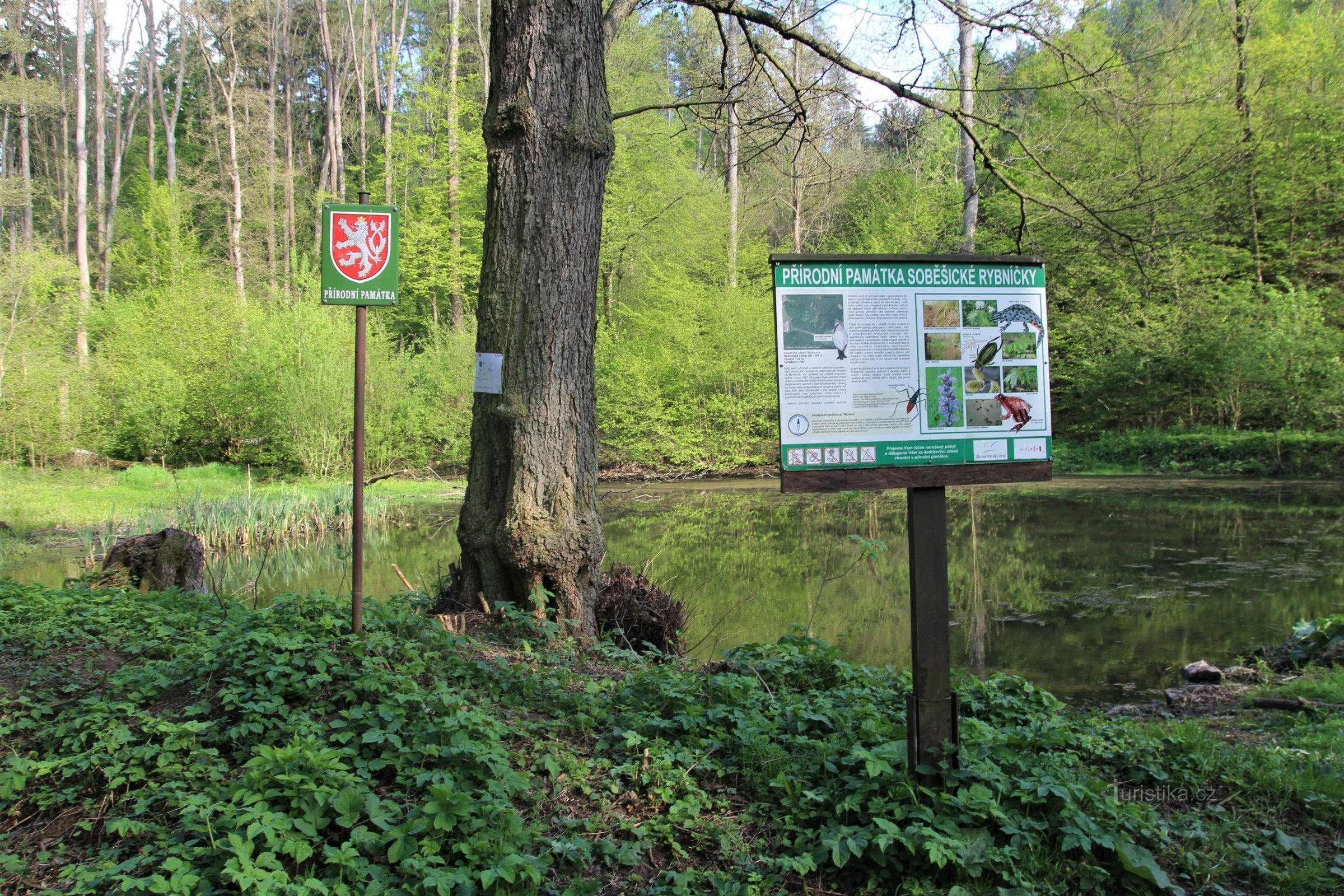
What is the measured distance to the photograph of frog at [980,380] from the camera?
3.07 m

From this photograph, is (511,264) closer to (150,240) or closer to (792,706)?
(792,706)

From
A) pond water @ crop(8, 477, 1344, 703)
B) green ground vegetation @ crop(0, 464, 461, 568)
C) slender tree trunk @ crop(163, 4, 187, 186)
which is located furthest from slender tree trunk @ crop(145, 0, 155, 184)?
pond water @ crop(8, 477, 1344, 703)

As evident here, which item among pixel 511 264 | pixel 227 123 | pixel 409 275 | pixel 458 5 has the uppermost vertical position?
pixel 458 5

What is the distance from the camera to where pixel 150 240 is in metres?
31.4

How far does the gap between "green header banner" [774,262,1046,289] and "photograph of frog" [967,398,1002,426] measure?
40cm

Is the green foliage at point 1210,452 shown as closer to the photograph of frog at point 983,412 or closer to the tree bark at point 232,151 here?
the photograph of frog at point 983,412

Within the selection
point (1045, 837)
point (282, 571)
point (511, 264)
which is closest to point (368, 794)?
point (1045, 837)

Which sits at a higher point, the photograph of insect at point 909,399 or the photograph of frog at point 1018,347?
the photograph of frog at point 1018,347

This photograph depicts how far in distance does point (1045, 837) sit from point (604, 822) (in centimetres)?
140

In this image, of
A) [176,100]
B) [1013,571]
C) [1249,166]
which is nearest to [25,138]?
[176,100]

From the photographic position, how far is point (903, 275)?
10.0 feet

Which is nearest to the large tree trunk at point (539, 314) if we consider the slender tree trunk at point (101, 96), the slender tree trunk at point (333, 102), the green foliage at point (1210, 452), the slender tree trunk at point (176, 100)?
the green foliage at point (1210, 452)

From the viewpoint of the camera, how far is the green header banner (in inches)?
116

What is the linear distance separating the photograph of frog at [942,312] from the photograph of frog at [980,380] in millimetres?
168
